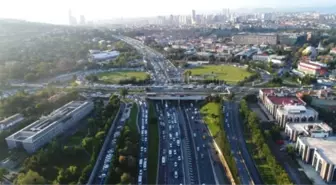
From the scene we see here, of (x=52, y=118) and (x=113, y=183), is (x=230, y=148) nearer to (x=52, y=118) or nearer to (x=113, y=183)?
(x=113, y=183)

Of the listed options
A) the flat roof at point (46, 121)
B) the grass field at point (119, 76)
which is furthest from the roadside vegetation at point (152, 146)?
the grass field at point (119, 76)

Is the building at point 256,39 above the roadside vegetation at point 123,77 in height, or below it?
above

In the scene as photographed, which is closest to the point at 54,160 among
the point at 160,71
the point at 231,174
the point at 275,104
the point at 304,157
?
the point at 231,174

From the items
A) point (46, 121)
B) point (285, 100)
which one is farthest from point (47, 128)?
point (285, 100)

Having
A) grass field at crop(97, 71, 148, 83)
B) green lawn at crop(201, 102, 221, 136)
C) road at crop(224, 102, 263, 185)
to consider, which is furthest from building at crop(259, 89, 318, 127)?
grass field at crop(97, 71, 148, 83)

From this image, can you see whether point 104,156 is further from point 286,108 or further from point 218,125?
point 286,108

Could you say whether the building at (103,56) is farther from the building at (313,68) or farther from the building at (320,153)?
the building at (320,153)
